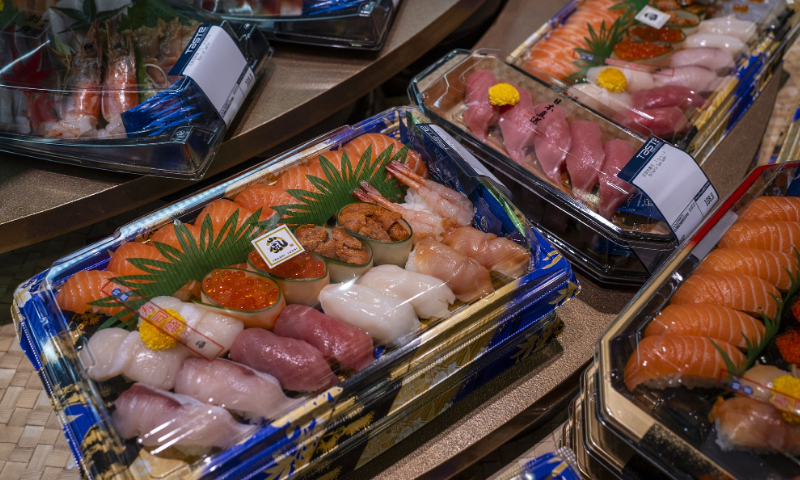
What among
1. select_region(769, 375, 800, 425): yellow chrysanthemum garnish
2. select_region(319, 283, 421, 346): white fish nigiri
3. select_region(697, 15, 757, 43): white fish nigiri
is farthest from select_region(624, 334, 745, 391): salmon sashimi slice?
select_region(697, 15, 757, 43): white fish nigiri

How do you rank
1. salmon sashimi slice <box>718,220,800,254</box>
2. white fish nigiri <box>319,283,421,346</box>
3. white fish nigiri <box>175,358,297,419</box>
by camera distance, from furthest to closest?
salmon sashimi slice <box>718,220,800,254</box>
white fish nigiri <box>319,283,421,346</box>
white fish nigiri <box>175,358,297,419</box>

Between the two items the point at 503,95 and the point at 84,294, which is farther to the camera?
the point at 503,95

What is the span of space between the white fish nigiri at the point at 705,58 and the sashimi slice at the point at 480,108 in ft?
3.31

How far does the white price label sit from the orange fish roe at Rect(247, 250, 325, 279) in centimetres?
91

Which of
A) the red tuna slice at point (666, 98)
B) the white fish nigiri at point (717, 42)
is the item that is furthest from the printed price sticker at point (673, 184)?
the white fish nigiri at point (717, 42)

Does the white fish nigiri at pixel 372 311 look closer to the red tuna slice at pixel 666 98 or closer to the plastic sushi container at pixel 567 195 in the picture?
the plastic sushi container at pixel 567 195

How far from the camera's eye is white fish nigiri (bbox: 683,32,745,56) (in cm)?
288

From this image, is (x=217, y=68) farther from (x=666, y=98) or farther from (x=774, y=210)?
(x=774, y=210)

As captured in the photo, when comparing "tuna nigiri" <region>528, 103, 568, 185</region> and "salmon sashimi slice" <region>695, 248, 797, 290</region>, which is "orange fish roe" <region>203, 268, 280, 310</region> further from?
"salmon sashimi slice" <region>695, 248, 797, 290</region>

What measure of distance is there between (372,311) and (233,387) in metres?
0.46

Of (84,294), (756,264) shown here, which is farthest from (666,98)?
(84,294)

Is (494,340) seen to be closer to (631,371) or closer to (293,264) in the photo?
(631,371)

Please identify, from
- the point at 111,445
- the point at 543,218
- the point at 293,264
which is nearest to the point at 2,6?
the point at 293,264

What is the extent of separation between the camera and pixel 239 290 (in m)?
1.77
